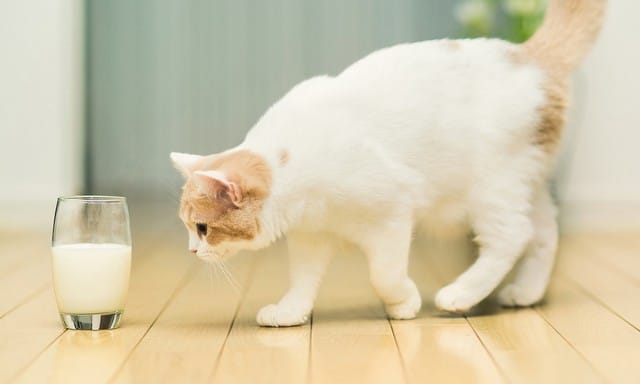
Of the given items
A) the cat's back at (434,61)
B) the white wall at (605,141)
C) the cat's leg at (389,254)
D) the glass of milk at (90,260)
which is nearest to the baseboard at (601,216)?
the white wall at (605,141)

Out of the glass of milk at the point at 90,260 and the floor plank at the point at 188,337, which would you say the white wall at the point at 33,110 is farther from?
the glass of milk at the point at 90,260

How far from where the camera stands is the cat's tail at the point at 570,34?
2.08 meters

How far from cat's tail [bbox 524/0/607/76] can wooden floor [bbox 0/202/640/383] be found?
0.58 meters

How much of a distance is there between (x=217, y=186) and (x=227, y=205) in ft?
0.15

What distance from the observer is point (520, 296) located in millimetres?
2123

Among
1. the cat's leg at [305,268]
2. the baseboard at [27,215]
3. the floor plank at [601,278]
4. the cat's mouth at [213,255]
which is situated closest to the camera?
the cat's mouth at [213,255]

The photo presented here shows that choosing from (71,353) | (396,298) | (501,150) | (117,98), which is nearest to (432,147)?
(501,150)

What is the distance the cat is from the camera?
180 centimetres

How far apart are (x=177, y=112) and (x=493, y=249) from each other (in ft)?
8.95

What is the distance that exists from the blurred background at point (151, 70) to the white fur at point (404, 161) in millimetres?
2040

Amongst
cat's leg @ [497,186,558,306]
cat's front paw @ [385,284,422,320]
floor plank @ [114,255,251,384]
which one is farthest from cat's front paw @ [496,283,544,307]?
floor plank @ [114,255,251,384]

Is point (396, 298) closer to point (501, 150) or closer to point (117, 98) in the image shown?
point (501, 150)

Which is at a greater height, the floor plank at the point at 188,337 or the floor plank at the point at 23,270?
the floor plank at the point at 188,337

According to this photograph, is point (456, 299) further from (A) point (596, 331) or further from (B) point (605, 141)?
(B) point (605, 141)
